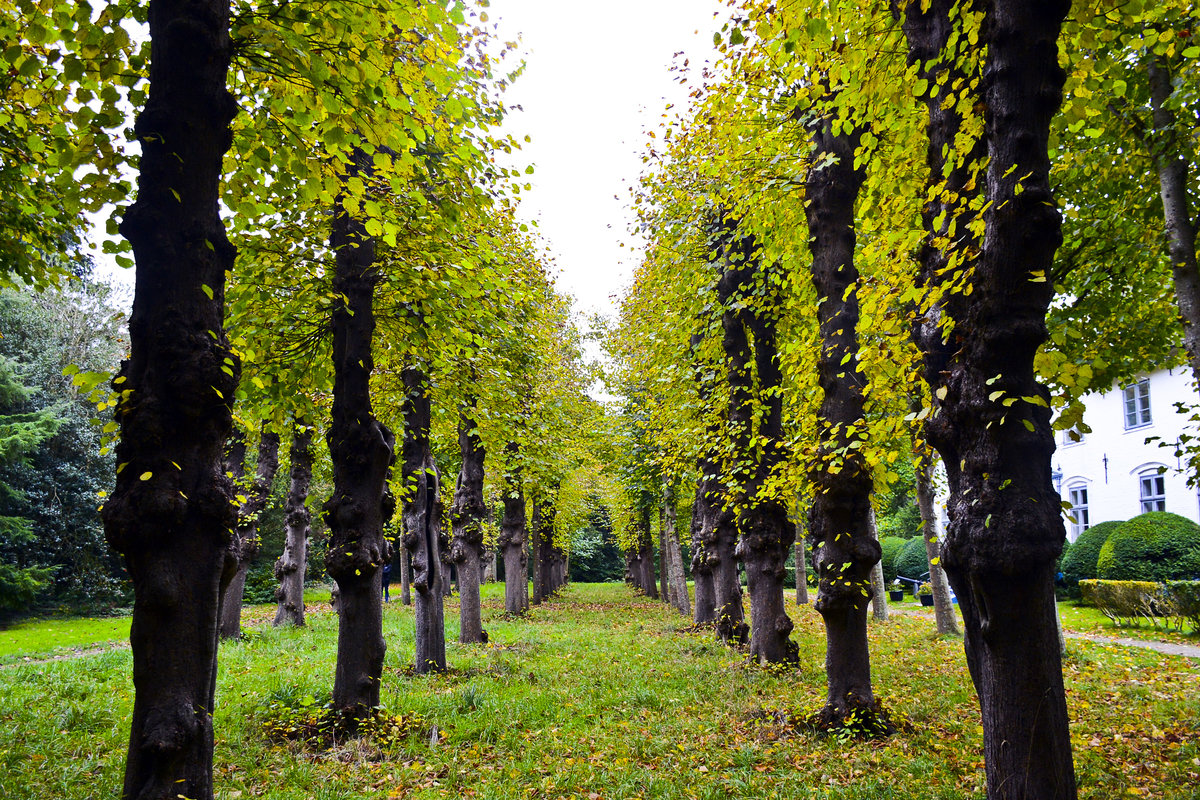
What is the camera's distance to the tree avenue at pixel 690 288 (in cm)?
361

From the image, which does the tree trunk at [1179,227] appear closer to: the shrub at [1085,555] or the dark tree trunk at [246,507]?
the dark tree trunk at [246,507]

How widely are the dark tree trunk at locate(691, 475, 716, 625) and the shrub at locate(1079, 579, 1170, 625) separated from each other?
10.9 metres

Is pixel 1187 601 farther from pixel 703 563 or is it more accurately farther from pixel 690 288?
pixel 690 288

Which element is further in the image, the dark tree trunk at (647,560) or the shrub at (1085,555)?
the dark tree trunk at (647,560)

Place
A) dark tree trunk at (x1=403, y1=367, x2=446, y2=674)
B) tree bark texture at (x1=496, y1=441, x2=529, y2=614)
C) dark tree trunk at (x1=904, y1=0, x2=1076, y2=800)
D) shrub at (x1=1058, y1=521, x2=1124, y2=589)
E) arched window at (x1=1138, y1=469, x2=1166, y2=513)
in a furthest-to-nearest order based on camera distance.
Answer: arched window at (x1=1138, y1=469, x2=1166, y2=513), tree bark texture at (x1=496, y1=441, x2=529, y2=614), shrub at (x1=1058, y1=521, x2=1124, y2=589), dark tree trunk at (x1=403, y1=367, x2=446, y2=674), dark tree trunk at (x1=904, y1=0, x2=1076, y2=800)

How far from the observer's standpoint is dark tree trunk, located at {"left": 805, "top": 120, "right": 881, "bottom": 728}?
296 inches

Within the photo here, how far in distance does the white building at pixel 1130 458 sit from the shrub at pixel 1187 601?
28.9 feet

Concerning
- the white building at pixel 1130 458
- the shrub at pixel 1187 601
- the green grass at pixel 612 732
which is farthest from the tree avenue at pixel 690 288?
the white building at pixel 1130 458

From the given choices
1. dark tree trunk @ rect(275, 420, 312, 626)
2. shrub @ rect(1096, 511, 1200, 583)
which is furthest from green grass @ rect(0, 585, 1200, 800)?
shrub @ rect(1096, 511, 1200, 583)

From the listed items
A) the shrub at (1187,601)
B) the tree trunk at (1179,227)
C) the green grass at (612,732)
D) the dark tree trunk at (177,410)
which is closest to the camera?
the dark tree trunk at (177,410)

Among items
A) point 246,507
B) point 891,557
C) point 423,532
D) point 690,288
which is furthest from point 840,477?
point 891,557

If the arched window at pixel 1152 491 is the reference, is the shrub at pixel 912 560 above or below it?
below

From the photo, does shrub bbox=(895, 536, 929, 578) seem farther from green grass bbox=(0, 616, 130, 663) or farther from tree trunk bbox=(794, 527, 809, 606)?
green grass bbox=(0, 616, 130, 663)

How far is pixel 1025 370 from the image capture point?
3588 mm
